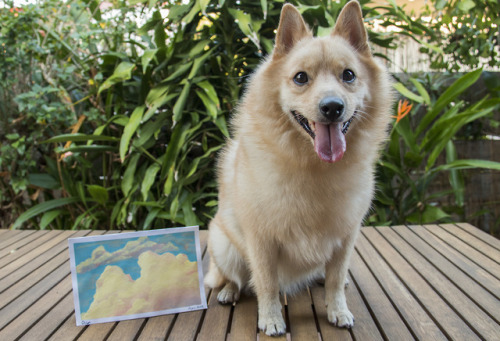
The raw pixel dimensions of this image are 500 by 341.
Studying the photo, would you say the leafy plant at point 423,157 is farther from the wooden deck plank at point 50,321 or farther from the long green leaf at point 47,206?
the long green leaf at point 47,206

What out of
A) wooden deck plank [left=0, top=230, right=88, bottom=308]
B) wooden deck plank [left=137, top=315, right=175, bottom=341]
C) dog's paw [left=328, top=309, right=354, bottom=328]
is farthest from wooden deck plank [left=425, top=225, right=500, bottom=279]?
wooden deck plank [left=0, top=230, right=88, bottom=308]

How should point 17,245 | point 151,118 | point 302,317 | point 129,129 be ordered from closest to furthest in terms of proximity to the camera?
1. point 302,317
2. point 17,245
3. point 129,129
4. point 151,118

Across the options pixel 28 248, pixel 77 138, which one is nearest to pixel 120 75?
pixel 77 138

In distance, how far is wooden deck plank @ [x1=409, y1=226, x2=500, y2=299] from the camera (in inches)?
66.6

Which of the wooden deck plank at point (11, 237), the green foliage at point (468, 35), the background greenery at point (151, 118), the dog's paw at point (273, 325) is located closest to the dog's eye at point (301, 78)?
the dog's paw at point (273, 325)

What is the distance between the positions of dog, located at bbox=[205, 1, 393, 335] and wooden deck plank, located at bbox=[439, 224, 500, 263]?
1.02 m

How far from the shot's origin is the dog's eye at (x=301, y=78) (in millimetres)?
1295

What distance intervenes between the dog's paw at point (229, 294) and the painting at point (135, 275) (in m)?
0.08

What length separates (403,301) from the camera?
1.60 meters

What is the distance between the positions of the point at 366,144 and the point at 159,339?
39.1 inches

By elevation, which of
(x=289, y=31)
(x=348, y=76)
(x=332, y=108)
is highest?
(x=289, y=31)

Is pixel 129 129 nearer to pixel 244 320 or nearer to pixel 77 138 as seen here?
pixel 77 138

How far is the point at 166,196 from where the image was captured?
2.71 meters

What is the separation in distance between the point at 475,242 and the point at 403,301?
919 mm
